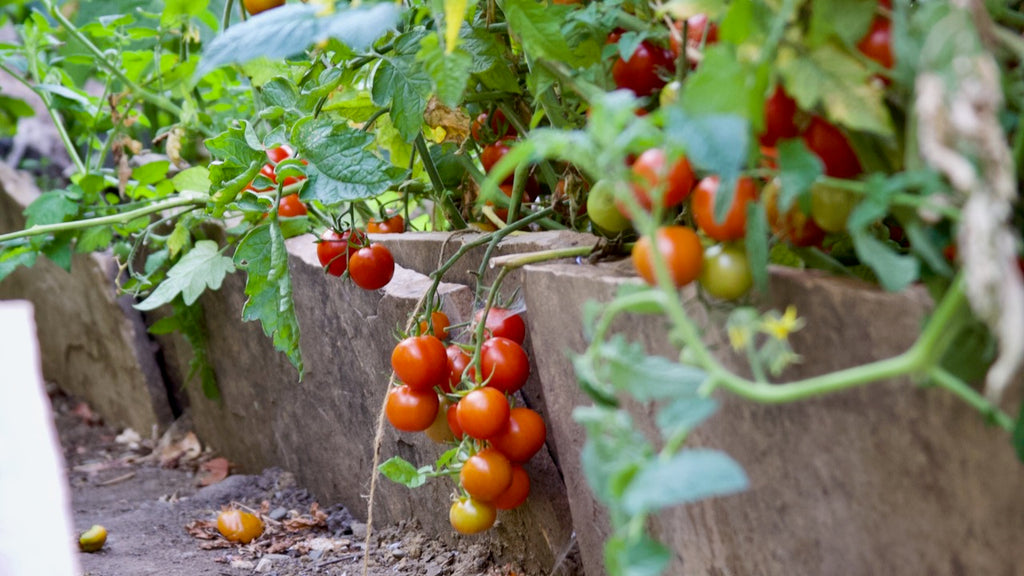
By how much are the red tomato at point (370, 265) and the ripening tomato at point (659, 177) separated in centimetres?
67

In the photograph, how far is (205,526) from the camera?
1.99 metres

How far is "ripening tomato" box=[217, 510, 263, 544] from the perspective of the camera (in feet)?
6.16

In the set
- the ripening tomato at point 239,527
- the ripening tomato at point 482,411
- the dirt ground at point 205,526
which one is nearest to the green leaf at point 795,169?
the ripening tomato at point 482,411

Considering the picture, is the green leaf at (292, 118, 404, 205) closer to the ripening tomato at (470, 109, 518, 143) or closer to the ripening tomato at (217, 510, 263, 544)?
the ripening tomato at (470, 109, 518, 143)

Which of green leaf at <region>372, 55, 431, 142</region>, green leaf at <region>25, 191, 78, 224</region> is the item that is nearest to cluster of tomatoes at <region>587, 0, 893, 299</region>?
green leaf at <region>372, 55, 431, 142</region>

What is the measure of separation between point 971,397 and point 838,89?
0.23 m

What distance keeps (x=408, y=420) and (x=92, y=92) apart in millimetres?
3565

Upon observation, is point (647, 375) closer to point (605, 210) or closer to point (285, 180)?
point (605, 210)

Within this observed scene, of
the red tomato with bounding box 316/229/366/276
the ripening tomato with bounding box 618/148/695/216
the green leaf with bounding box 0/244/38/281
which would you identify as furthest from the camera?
the green leaf with bounding box 0/244/38/281

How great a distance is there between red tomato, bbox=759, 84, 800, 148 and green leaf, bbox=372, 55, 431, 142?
601 mm

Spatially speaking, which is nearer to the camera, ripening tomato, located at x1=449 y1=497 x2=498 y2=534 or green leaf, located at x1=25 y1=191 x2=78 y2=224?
ripening tomato, located at x1=449 y1=497 x2=498 y2=534

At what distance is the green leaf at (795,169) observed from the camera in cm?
68

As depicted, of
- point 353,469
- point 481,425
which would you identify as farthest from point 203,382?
point 481,425

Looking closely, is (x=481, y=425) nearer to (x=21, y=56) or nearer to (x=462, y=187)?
(x=462, y=187)
